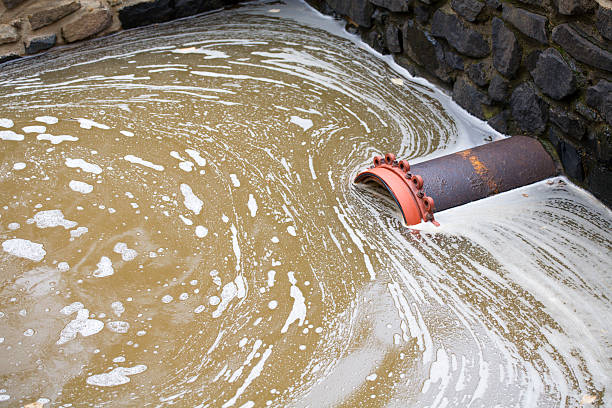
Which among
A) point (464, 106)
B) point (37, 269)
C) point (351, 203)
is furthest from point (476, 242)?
point (37, 269)

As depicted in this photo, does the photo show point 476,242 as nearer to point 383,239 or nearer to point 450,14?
point 383,239

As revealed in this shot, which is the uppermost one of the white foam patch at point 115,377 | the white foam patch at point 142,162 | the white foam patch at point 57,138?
the white foam patch at point 57,138

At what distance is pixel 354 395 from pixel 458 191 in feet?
3.43

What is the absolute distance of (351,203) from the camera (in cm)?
242

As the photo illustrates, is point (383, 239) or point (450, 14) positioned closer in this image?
point (383, 239)

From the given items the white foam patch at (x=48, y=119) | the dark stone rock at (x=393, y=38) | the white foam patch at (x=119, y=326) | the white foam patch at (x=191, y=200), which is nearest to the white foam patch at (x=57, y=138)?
the white foam patch at (x=48, y=119)

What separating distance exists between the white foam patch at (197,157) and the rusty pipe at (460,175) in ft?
2.29

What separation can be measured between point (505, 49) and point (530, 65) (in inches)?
5.9

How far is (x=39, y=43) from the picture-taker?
3582 mm

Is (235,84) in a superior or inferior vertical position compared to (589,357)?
superior

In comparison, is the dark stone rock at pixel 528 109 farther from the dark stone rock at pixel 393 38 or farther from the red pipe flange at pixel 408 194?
the dark stone rock at pixel 393 38

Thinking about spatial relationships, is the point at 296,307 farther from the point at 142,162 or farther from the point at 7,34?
the point at 7,34

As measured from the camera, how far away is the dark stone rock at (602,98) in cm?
215

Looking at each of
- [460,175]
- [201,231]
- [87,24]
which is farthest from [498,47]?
[87,24]
